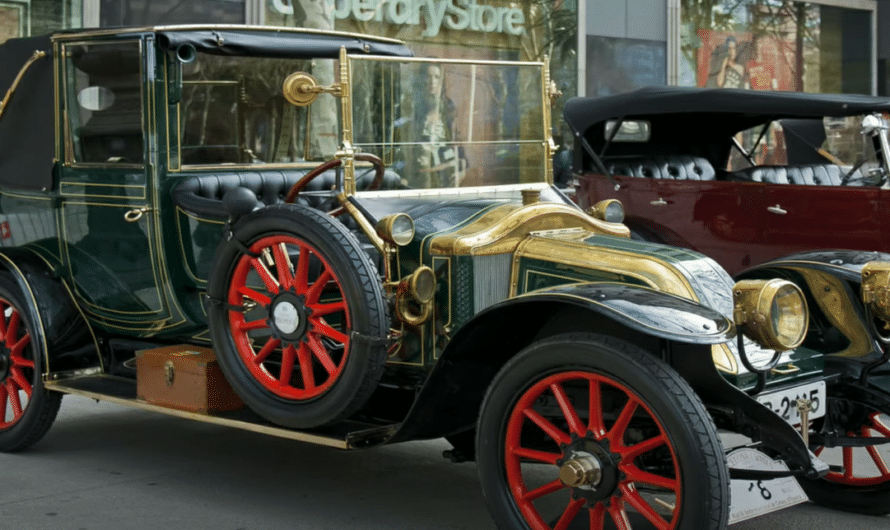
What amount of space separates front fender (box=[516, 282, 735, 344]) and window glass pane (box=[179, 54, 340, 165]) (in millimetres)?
1858

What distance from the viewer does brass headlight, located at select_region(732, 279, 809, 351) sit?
11.9 feet

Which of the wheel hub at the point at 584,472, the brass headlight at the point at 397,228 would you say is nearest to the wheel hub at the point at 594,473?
the wheel hub at the point at 584,472

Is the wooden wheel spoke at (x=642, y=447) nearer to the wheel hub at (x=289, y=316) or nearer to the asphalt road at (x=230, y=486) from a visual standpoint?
the asphalt road at (x=230, y=486)

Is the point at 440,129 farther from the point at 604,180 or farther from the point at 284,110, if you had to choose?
the point at 604,180

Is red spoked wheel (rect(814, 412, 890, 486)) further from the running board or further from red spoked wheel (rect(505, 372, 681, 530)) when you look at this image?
the running board

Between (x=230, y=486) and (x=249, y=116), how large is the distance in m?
1.68

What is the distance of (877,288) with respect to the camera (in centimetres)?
409

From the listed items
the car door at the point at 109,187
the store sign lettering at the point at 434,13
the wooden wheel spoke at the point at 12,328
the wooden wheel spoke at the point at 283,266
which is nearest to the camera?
the wooden wheel spoke at the point at 283,266

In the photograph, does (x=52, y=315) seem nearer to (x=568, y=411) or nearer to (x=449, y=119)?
(x=449, y=119)

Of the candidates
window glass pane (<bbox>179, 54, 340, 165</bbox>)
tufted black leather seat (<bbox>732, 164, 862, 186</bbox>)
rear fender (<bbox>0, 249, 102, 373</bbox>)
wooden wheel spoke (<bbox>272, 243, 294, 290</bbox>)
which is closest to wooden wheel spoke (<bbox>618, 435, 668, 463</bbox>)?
wooden wheel spoke (<bbox>272, 243, 294, 290</bbox>)

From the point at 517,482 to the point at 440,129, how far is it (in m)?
1.56

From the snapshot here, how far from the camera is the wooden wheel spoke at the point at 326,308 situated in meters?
4.22

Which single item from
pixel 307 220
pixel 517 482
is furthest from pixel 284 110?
pixel 517 482

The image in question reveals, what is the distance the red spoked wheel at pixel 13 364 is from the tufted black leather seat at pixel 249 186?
1092mm
